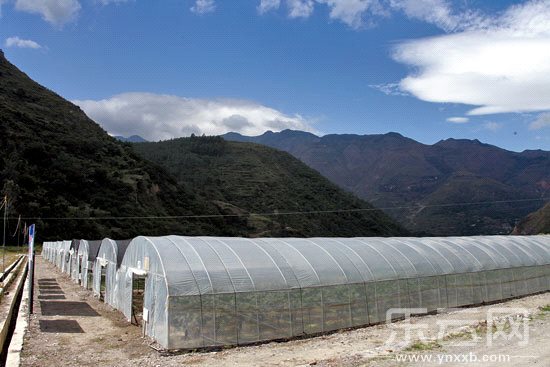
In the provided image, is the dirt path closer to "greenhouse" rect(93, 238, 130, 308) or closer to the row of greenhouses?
the row of greenhouses

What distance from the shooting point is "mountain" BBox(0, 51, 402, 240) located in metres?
64.6

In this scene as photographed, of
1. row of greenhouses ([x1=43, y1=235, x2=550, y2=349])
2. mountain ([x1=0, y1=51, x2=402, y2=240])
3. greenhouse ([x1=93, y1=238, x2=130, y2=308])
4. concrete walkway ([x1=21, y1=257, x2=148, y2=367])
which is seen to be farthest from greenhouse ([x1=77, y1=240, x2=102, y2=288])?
mountain ([x1=0, y1=51, x2=402, y2=240])

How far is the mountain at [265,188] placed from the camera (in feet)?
357

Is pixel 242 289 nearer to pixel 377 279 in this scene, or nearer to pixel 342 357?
pixel 342 357

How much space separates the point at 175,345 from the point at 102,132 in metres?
94.2

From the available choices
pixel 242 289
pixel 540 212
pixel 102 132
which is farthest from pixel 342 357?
pixel 540 212

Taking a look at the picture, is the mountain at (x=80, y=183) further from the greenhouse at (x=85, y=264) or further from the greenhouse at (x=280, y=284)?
the greenhouse at (x=280, y=284)

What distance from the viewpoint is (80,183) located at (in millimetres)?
73938

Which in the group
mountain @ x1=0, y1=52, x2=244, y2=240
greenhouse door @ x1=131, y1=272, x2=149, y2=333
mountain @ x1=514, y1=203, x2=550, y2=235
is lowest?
greenhouse door @ x1=131, y1=272, x2=149, y2=333

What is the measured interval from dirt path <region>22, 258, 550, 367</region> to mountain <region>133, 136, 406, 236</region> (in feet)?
250

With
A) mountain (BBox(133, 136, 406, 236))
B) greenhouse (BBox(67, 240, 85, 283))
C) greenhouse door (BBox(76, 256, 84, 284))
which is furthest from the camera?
mountain (BBox(133, 136, 406, 236))

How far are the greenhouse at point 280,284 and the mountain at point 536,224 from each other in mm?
82298

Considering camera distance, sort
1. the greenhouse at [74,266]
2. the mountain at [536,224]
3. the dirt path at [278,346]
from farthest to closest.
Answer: the mountain at [536,224] → the greenhouse at [74,266] → the dirt path at [278,346]

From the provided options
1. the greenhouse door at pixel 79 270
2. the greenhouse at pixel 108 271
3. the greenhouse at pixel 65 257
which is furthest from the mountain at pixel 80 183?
the greenhouse at pixel 108 271
